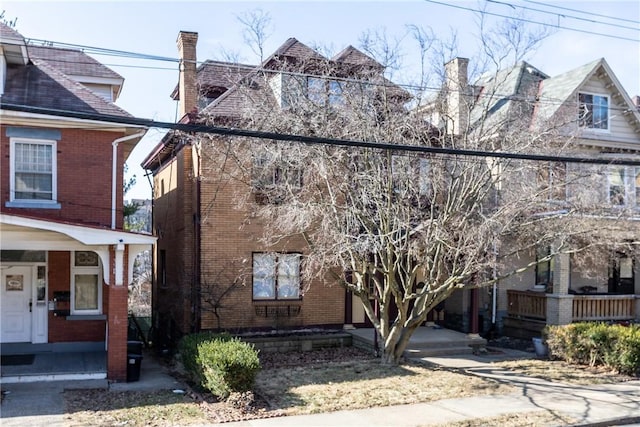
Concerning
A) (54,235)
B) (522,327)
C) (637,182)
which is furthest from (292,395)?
(637,182)

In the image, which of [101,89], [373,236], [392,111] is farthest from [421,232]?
[101,89]

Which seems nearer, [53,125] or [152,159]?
[53,125]

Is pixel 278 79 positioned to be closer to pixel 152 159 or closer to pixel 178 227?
pixel 178 227

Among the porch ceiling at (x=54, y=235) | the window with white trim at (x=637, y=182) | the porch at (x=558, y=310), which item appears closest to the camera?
the porch ceiling at (x=54, y=235)

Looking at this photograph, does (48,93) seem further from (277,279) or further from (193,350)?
(277,279)

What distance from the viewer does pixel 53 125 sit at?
14828 millimetres

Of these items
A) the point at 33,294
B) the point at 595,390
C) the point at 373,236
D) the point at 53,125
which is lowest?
the point at 595,390

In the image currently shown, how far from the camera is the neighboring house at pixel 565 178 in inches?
599

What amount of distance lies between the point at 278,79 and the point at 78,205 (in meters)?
5.84

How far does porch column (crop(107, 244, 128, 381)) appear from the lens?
1344 cm

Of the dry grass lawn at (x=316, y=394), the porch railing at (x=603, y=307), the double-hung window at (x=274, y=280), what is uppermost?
the double-hung window at (x=274, y=280)

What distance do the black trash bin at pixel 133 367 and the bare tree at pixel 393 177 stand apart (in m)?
4.29

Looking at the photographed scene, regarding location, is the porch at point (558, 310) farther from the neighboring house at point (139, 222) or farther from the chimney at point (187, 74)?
the neighboring house at point (139, 222)

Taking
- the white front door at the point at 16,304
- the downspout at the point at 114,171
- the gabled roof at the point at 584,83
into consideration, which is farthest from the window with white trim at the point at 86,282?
the gabled roof at the point at 584,83
